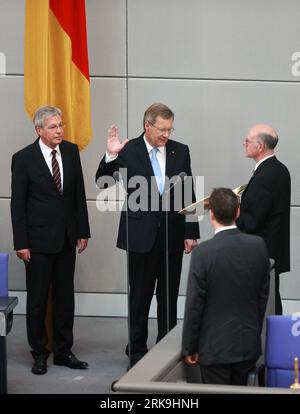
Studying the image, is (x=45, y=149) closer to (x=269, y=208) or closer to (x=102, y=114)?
(x=102, y=114)

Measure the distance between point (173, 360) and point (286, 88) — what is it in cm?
357

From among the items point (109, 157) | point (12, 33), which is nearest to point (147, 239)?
point (109, 157)

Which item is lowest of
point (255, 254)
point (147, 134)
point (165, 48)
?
point (255, 254)

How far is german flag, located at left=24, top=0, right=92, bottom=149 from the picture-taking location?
608 centimetres

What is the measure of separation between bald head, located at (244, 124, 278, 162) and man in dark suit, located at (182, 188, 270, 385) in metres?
1.70

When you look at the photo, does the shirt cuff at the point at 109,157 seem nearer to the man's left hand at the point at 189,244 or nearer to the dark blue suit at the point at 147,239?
the dark blue suit at the point at 147,239

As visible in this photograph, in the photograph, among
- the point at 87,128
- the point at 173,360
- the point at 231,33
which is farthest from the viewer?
the point at 231,33

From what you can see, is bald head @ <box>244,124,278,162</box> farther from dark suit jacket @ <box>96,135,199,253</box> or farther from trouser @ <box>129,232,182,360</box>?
trouser @ <box>129,232,182,360</box>

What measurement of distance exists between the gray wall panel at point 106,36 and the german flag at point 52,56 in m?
0.68

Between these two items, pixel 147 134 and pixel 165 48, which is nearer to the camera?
pixel 147 134
